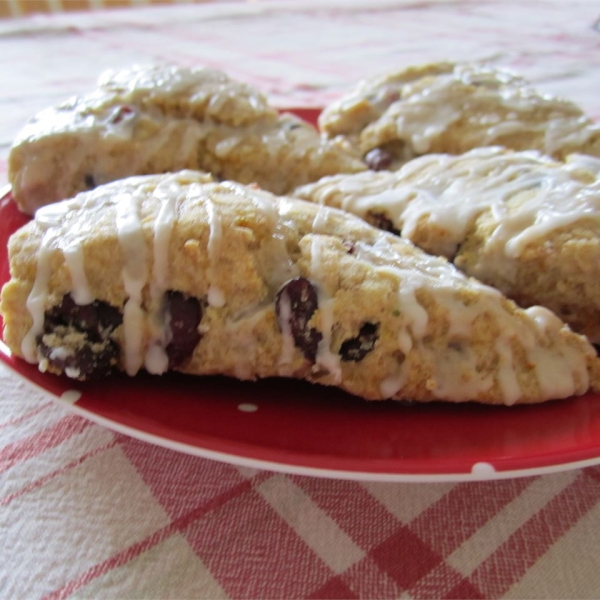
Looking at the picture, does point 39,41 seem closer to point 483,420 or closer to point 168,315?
point 168,315

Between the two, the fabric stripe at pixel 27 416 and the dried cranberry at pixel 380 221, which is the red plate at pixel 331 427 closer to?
the fabric stripe at pixel 27 416

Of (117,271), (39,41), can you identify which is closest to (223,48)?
(39,41)

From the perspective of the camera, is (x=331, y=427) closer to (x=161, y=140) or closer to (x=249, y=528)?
(x=249, y=528)

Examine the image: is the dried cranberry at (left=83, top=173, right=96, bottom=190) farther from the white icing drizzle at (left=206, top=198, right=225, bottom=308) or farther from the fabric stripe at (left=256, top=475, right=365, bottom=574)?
the fabric stripe at (left=256, top=475, right=365, bottom=574)

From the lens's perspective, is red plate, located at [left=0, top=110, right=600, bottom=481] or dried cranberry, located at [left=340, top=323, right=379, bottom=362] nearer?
red plate, located at [left=0, top=110, right=600, bottom=481]

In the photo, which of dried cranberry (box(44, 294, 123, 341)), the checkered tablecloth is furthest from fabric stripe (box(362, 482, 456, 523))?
dried cranberry (box(44, 294, 123, 341))

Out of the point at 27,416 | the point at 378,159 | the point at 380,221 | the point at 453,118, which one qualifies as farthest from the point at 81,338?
the point at 453,118

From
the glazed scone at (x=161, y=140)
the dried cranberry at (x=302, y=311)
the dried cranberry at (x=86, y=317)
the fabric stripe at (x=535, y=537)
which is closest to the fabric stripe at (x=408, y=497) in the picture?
the fabric stripe at (x=535, y=537)
